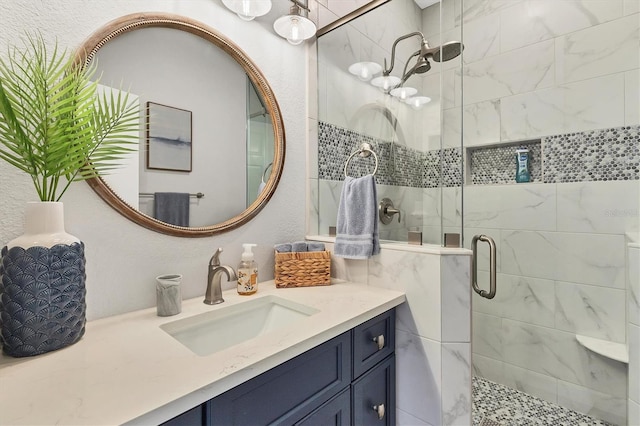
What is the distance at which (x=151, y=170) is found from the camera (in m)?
1.00

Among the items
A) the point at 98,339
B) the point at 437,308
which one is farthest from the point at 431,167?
the point at 98,339

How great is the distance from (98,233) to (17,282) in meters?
0.26

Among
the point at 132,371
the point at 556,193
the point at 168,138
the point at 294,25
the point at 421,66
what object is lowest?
the point at 132,371

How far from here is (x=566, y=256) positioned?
167cm

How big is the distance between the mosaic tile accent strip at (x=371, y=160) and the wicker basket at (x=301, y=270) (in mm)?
464

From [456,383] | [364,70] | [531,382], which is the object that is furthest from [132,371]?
[531,382]

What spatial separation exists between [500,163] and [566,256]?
65 cm

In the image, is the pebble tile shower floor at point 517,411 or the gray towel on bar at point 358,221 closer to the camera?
the gray towel on bar at point 358,221

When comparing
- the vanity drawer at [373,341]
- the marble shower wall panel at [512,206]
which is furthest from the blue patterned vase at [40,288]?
the marble shower wall panel at [512,206]

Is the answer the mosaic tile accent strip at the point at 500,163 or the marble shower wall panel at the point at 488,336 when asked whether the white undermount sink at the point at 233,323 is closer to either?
the marble shower wall panel at the point at 488,336

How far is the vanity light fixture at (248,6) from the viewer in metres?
1.16

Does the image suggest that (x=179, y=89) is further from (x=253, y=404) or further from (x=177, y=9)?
(x=253, y=404)

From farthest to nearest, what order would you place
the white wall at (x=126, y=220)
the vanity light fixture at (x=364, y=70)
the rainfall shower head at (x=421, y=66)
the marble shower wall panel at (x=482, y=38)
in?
the marble shower wall panel at (x=482, y=38) < the vanity light fixture at (x=364, y=70) < the rainfall shower head at (x=421, y=66) < the white wall at (x=126, y=220)

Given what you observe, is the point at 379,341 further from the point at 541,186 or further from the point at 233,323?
the point at 541,186
